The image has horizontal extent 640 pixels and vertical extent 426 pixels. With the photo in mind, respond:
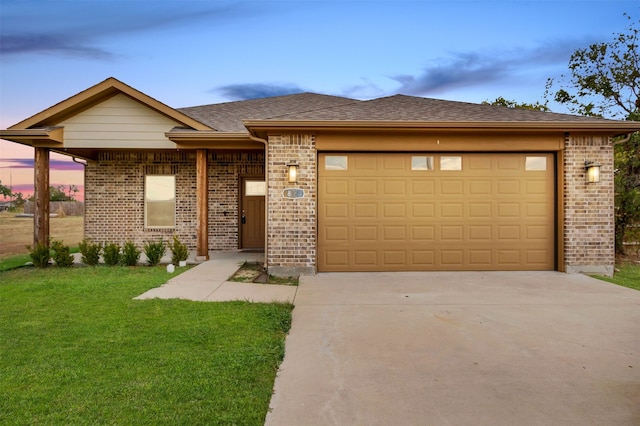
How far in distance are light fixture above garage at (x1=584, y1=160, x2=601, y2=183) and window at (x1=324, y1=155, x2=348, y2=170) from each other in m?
5.15

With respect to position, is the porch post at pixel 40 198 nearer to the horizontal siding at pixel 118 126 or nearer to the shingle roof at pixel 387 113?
the horizontal siding at pixel 118 126

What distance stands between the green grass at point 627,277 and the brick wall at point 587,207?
1.01ft

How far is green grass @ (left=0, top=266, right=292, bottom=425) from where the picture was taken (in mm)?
2576

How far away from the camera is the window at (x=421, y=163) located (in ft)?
27.0

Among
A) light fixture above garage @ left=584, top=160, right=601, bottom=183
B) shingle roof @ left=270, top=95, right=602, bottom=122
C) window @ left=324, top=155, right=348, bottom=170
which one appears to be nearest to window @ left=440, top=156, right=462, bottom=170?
shingle roof @ left=270, top=95, right=602, bottom=122

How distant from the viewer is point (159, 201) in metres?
11.5

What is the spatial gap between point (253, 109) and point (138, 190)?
443 centimetres

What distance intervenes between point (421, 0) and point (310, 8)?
362 cm

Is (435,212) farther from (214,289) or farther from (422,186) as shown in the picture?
(214,289)

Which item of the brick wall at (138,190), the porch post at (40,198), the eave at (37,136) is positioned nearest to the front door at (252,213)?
the brick wall at (138,190)

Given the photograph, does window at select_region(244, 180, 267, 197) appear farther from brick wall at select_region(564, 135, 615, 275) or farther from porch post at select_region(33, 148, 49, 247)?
brick wall at select_region(564, 135, 615, 275)

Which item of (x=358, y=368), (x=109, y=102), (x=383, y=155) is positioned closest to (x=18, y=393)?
(x=358, y=368)

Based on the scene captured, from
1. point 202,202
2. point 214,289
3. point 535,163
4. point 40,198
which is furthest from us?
point 202,202

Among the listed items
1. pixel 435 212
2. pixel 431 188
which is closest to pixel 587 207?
pixel 435 212
